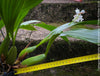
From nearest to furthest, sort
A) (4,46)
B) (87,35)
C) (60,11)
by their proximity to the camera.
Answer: (87,35) → (4,46) → (60,11)

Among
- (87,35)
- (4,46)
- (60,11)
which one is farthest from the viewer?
(60,11)

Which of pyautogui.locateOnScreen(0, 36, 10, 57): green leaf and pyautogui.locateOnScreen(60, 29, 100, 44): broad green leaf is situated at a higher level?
pyautogui.locateOnScreen(60, 29, 100, 44): broad green leaf

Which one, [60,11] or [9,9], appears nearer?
[9,9]

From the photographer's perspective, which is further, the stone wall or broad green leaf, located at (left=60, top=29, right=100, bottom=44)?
the stone wall

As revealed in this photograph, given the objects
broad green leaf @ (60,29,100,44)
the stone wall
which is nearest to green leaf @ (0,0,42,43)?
broad green leaf @ (60,29,100,44)

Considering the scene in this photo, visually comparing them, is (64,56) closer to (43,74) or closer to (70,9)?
(43,74)

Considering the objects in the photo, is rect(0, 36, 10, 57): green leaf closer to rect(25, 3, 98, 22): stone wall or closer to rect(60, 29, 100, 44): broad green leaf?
rect(60, 29, 100, 44): broad green leaf

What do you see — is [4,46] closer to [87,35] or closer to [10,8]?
[10,8]

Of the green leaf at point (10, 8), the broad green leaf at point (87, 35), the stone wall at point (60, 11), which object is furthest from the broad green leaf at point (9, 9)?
the stone wall at point (60, 11)

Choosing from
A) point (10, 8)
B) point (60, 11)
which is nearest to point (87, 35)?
point (10, 8)
